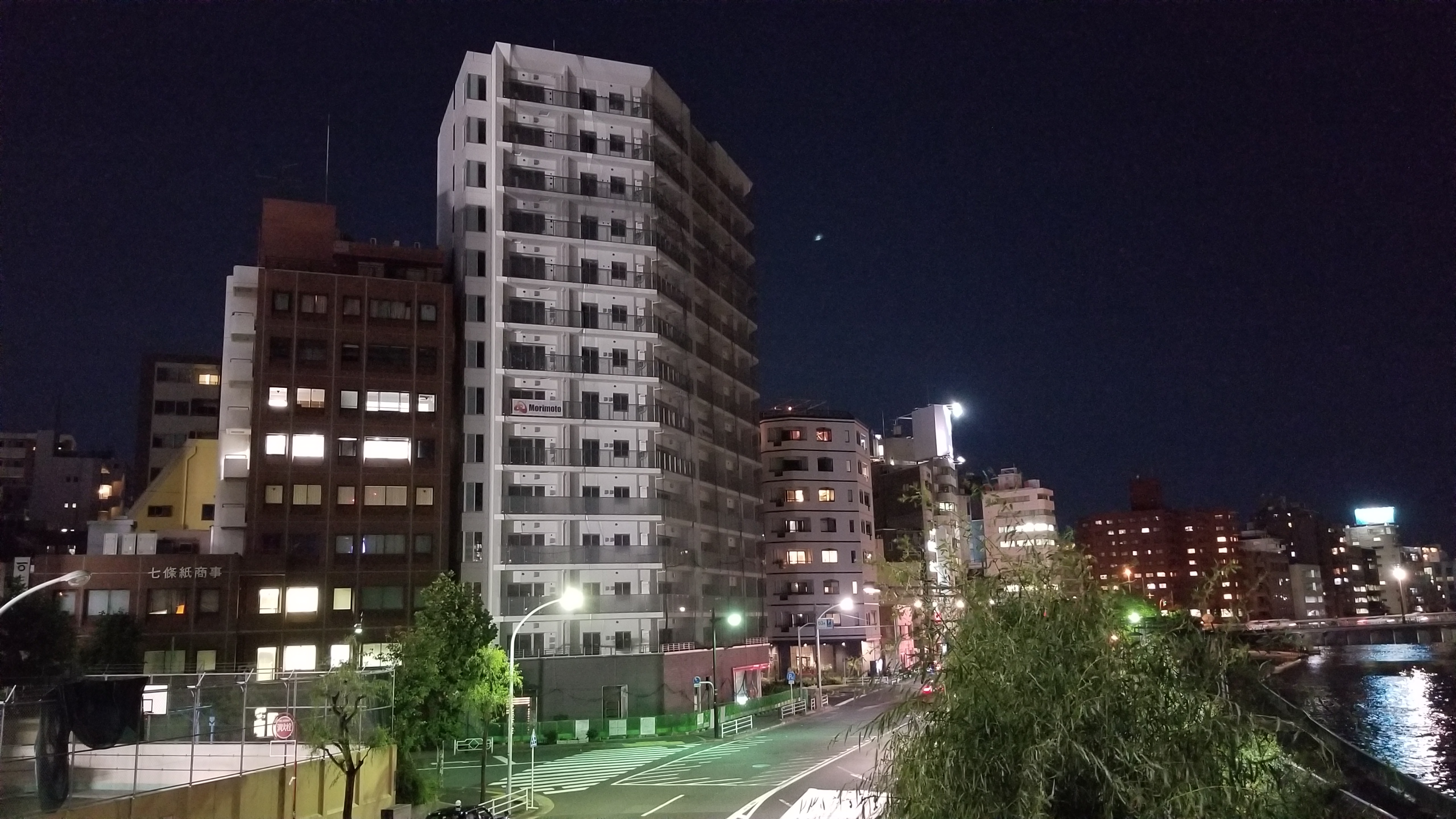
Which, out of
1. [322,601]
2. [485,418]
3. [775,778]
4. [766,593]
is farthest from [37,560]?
[766,593]

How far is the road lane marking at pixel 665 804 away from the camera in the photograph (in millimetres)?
36100

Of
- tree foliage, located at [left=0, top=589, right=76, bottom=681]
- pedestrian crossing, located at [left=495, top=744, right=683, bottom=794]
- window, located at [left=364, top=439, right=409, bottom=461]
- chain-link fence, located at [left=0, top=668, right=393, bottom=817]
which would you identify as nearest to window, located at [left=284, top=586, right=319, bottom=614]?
window, located at [left=364, top=439, right=409, bottom=461]

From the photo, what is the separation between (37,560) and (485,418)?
27.4 meters

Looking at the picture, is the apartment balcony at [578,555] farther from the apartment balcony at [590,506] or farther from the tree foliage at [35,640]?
the tree foliage at [35,640]

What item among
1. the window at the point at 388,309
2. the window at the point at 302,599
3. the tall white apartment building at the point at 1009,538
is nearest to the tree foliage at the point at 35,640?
the window at the point at 302,599

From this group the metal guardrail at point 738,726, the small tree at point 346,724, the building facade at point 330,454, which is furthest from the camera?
the building facade at point 330,454

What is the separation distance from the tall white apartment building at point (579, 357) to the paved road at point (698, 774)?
1238cm

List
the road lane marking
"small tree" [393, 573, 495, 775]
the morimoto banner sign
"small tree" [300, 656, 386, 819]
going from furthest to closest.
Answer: the morimoto banner sign
"small tree" [393, 573, 495, 775]
the road lane marking
"small tree" [300, 656, 386, 819]

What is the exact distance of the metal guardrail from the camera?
63.7m

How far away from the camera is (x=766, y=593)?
3954 inches

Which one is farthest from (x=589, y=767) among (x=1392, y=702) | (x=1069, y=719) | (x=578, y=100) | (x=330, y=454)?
(x=1392, y=702)

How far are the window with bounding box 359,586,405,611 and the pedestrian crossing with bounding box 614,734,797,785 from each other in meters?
23.7

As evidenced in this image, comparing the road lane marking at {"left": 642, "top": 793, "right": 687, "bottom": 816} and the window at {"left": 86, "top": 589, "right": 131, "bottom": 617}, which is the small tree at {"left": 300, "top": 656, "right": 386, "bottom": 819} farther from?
the window at {"left": 86, "top": 589, "right": 131, "bottom": 617}

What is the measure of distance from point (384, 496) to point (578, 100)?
31474 millimetres
